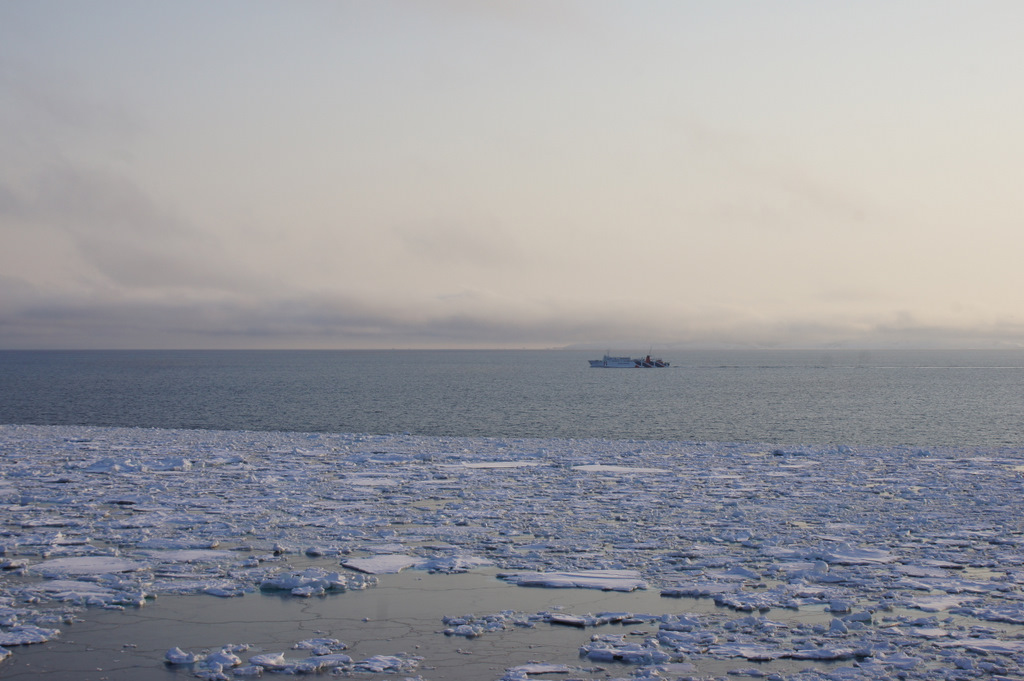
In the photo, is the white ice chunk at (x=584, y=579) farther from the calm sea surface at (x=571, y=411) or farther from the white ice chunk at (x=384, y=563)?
the calm sea surface at (x=571, y=411)

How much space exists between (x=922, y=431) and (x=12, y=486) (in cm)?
3923

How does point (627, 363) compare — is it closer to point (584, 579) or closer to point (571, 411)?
point (571, 411)

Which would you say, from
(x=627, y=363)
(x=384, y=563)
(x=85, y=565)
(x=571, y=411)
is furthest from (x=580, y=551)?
(x=627, y=363)

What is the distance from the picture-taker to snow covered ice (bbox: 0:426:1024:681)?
25.1 feet

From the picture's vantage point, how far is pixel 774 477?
18.8 m

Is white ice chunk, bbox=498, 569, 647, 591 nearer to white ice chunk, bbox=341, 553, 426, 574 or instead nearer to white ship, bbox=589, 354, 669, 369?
white ice chunk, bbox=341, 553, 426, 574

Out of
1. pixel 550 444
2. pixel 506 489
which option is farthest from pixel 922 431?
pixel 506 489

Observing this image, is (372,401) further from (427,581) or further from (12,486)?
(427,581)

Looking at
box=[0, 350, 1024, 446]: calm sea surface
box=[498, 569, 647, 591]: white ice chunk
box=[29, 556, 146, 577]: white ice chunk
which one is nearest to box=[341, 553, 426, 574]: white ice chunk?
box=[498, 569, 647, 591]: white ice chunk

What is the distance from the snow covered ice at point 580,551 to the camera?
7.64 meters

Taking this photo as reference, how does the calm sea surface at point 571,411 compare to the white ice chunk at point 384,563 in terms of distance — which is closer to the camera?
the white ice chunk at point 384,563

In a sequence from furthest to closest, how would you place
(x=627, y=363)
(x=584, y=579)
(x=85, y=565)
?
(x=627, y=363) < (x=85, y=565) < (x=584, y=579)

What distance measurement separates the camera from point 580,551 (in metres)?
11.5

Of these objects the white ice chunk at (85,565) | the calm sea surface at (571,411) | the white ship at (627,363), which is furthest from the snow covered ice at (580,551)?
the white ship at (627,363)
